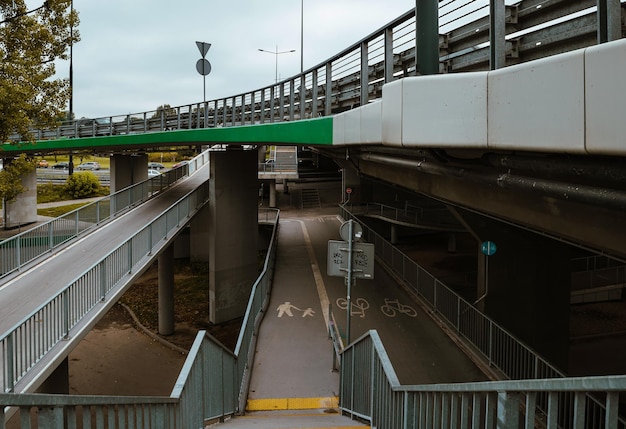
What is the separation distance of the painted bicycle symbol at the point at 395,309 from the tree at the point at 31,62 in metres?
9.88

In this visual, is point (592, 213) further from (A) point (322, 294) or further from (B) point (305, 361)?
(A) point (322, 294)

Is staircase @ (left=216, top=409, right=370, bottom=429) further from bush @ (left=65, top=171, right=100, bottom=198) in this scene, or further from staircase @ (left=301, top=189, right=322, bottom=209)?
bush @ (left=65, top=171, right=100, bottom=198)

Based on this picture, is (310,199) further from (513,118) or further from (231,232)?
(513,118)

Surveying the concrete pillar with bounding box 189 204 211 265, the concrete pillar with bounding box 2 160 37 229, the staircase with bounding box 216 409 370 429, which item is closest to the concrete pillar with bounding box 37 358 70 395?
the staircase with bounding box 216 409 370 429

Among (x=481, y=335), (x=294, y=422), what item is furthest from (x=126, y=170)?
(x=294, y=422)

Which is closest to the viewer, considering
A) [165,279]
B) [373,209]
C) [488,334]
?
[488,334]

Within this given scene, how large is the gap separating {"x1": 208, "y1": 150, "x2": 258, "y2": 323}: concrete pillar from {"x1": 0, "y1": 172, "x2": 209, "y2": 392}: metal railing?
5.98 metres

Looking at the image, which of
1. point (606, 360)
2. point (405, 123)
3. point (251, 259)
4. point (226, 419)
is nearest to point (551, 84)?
point (405, 123)

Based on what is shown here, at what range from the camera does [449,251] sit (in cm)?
2906

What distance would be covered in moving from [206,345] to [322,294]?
9.18 metres

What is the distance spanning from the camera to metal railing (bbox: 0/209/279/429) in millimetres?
2502

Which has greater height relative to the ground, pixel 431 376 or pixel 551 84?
pixel 551 84

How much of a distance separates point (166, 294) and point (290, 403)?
1366 cm

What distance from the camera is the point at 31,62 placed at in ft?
41.9
